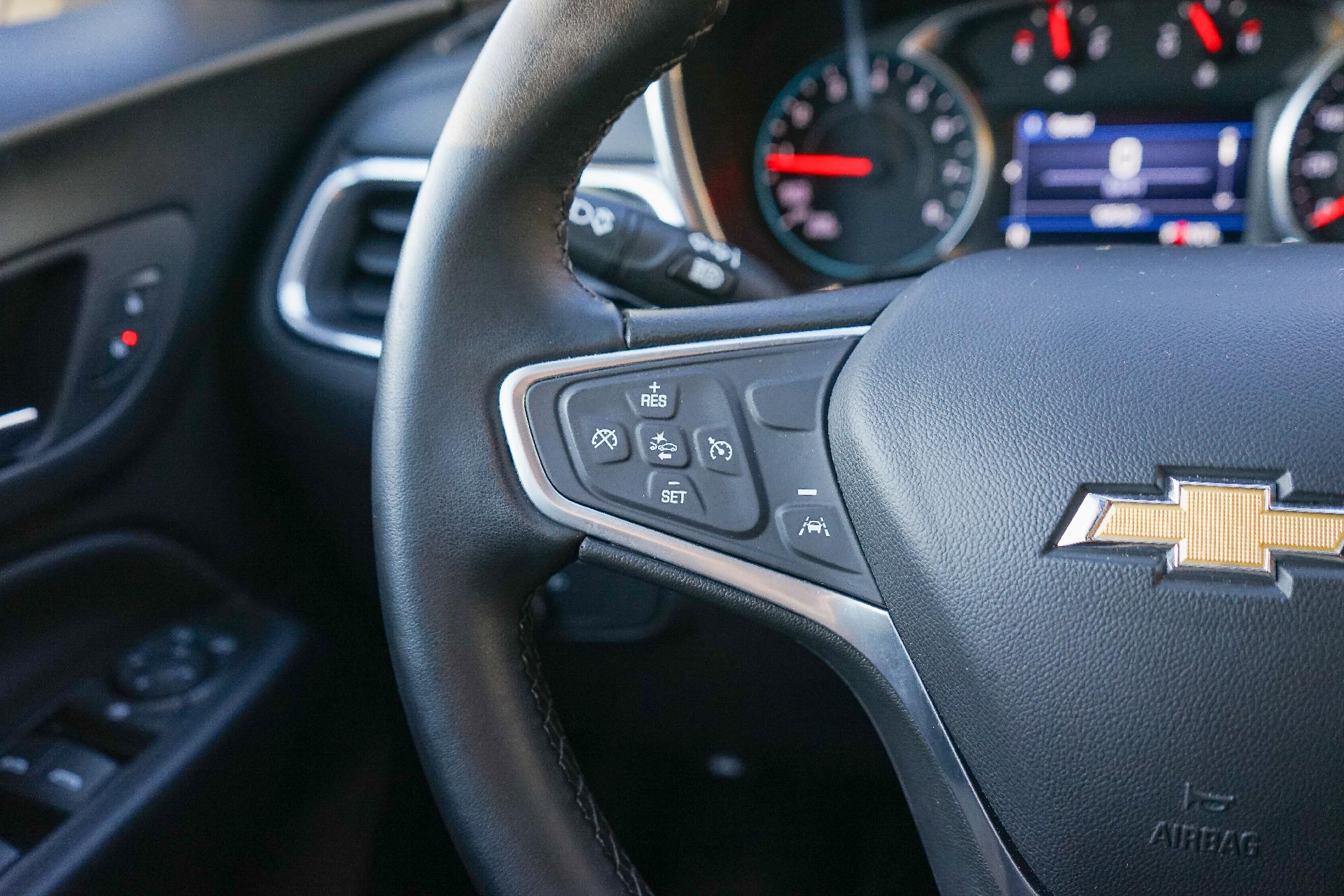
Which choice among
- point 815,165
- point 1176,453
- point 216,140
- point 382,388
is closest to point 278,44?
point 216,140

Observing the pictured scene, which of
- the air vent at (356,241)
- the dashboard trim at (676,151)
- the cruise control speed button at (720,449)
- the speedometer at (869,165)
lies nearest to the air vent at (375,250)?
the air vent at (356,241)

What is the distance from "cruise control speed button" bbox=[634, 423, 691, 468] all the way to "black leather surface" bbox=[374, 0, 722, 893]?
58 mm

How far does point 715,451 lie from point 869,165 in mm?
977

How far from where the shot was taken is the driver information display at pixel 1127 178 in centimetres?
156

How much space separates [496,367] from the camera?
2.48ft

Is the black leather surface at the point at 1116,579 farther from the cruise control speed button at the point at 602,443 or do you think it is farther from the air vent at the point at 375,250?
the air vent at the point at 375,250

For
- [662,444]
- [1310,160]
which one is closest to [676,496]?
[662,444]

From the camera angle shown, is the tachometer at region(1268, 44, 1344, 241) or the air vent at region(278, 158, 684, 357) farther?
the tachometer at region(1268, 44, 1344, 241)

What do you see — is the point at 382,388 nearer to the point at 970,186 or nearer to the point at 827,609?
the point at 827,609

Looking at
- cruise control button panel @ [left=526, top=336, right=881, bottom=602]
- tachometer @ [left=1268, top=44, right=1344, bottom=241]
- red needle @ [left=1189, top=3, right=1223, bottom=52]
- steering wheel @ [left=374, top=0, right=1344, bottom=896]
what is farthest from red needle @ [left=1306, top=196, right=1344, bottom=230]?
cruise control button panel @ [left=526, top=336, right=881, bottom=602]

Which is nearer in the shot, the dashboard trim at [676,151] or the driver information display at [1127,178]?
the dashboard trim at [676,151]

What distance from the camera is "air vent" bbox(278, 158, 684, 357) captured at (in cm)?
133

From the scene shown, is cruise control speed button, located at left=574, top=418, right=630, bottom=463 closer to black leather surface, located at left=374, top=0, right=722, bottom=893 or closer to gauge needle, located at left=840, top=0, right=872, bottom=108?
black leather surface, located at left=374, top=0, right=722, bottom=893

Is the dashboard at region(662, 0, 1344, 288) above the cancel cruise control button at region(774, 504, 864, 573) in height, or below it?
above
